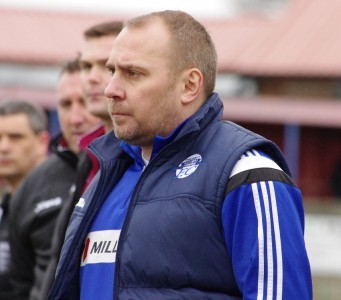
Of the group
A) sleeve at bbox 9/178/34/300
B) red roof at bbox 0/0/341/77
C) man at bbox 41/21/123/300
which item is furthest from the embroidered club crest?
red roof at bbox 0/0/341/77

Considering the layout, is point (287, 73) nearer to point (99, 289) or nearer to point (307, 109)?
point (307, 109)

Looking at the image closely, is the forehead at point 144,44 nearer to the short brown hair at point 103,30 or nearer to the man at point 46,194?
the short brown hair at point 103,30

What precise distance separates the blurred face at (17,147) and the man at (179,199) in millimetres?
3543

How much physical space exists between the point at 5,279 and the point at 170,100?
342 centimetres

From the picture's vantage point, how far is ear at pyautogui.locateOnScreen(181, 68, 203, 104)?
380 centimetres

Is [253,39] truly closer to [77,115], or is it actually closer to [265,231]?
[77,115]

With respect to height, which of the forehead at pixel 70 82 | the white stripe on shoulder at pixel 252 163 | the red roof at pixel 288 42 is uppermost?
the white stripe on shoulder at pixel 252 163

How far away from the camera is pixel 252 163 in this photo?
142 inches

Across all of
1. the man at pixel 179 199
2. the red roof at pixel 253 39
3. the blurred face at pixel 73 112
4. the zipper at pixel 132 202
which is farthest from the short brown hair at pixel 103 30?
the red roof at pixel 253 39

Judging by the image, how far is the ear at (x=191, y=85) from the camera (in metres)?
3.80

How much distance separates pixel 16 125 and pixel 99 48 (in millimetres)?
2430

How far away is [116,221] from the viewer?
3838 mm

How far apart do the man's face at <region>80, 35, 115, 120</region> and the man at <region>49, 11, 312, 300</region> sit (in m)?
1.13

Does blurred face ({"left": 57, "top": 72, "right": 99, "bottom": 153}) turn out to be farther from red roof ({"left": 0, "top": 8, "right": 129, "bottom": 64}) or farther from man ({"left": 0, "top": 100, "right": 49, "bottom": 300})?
red roof ({"left": 0, "top": 8, "right": 129, "bottom": 64})
